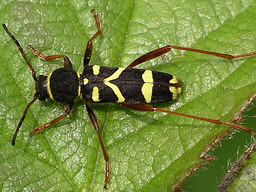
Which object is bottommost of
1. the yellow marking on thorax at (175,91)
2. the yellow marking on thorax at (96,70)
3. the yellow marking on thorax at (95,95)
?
the yellow marking on thorax at (175,91)

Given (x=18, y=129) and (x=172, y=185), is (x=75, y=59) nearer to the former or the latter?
(x=18, y=129)

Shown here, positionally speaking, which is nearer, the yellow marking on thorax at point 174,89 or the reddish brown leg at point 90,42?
the yellow marking on thorax at point 174,89

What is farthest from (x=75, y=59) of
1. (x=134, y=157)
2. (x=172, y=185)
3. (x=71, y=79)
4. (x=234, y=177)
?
(x=234, y=177)

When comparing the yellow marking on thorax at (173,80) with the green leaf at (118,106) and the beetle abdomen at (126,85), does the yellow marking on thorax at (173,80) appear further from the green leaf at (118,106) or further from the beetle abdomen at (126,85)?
the green leaf at (118,106)

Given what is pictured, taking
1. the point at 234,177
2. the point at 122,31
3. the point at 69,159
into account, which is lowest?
the point at 234,177

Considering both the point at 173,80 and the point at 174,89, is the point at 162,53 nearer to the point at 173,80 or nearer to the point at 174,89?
the point at 173,80

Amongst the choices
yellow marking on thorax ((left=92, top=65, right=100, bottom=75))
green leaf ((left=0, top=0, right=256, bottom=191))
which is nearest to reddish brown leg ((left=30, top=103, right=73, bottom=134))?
green leaf ((left=0, top=0, right=256, bottom=191))

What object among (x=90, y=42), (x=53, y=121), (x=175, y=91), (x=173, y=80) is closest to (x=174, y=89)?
(x=175, y=91)

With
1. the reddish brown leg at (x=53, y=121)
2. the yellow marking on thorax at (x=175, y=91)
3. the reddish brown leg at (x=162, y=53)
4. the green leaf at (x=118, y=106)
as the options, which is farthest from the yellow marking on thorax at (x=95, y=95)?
the yellow marking on thorax at (x=175, y=91)
